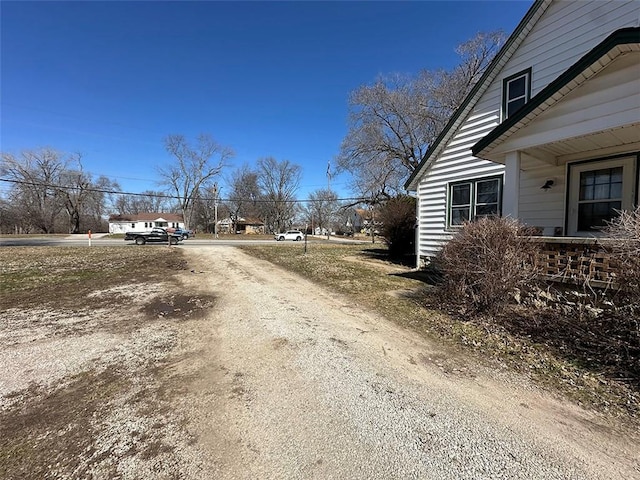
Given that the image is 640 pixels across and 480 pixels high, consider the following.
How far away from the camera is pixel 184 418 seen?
2490mm

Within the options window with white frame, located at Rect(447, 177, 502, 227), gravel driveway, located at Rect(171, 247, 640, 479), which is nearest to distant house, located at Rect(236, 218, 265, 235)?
window with white frame, located at Rect(447, 177, 502, 227)

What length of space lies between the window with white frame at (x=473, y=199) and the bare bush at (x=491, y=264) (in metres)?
3.23

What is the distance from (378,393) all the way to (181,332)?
9.97ft

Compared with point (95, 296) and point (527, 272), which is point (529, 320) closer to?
point (527, 272)

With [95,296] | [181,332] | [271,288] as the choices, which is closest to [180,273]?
[95,296]

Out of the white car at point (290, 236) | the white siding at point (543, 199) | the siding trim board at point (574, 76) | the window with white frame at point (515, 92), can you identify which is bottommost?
the white car at point (290, 236)

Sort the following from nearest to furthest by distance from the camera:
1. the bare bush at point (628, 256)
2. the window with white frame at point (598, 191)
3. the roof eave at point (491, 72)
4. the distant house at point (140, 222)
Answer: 1. the bare bush at point (628, 256)
2. the window with white frame at point (598, 191)
3. the roof eave at point (491, 72)
4. the distant house at point (140, 222)

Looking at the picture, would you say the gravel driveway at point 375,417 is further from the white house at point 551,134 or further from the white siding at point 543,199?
the white siding at point 543,199

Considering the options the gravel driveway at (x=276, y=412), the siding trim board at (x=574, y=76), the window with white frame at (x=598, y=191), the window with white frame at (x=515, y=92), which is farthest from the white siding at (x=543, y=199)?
the gravel driveway at (x=276, y=412)

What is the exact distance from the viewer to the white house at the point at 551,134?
480 cm

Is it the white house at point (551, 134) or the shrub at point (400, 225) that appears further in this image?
the shrub at point (400, 225)

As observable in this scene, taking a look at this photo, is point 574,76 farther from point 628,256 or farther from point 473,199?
point 473,199

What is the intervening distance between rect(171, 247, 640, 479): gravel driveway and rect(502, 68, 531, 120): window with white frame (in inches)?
297

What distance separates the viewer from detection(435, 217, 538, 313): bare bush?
4.85m
